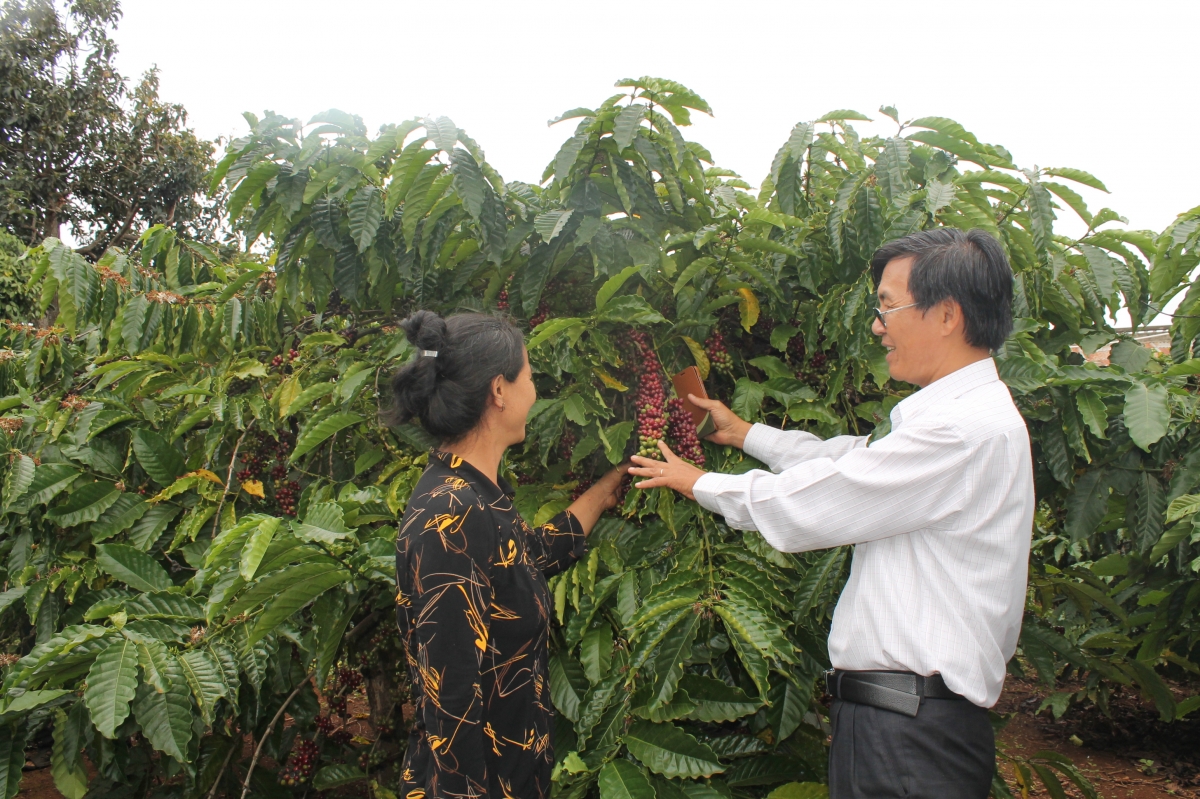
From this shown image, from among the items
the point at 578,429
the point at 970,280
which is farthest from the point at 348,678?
the point at 970,280

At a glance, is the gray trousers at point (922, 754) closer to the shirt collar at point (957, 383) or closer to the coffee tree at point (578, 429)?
the coffee tree at point (578, 429)

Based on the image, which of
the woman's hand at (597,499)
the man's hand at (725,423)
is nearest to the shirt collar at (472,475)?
the woman's hand at (597,499)

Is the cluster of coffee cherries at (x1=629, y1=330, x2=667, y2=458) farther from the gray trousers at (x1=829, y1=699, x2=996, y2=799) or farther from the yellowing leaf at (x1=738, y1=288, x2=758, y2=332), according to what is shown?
the gray trousers at (x1=829, y1=699, x2=996, y2=799)

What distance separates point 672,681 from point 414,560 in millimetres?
569

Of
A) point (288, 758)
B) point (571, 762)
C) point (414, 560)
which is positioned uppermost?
point (414, 560)

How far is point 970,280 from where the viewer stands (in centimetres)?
149

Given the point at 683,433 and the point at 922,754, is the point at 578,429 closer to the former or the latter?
the point at 683,433

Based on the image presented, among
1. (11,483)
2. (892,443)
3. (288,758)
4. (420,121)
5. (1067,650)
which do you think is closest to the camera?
(892,443)

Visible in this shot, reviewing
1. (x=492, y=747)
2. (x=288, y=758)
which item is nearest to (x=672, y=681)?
(x=492, y=747)

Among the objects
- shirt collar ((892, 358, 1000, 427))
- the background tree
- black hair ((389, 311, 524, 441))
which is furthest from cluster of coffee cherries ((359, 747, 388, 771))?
the background tree

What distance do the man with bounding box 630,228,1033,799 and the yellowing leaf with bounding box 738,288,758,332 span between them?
1.60ft

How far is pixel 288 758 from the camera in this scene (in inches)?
103

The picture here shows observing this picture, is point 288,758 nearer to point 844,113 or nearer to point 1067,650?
point 1067,650

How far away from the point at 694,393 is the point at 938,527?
2.35ft
